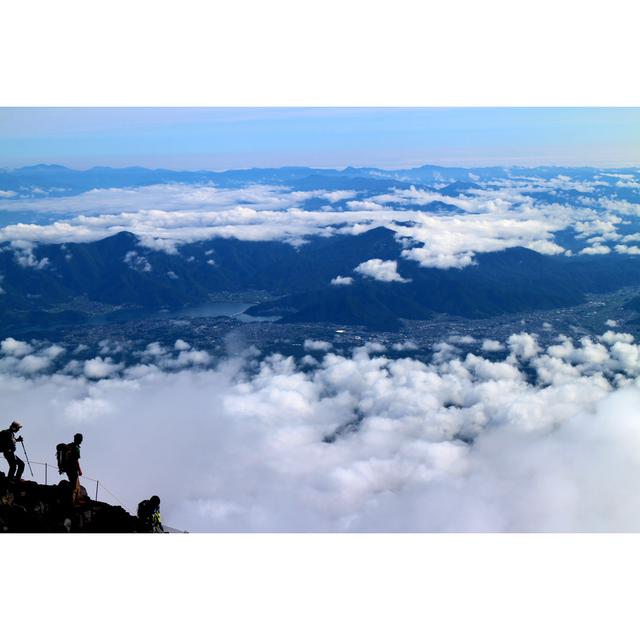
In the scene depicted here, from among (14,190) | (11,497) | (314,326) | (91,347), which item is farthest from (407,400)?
(14,190)

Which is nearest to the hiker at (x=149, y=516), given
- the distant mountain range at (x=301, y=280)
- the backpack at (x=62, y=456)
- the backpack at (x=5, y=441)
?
the backpack at (x=62, y=456)

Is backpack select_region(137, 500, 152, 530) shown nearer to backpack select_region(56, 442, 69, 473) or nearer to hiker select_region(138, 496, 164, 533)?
hiker select_region(138, 496, 164, 533)

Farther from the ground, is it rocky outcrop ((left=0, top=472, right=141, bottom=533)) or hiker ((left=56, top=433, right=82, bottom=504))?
hiker ((left=56, top=433, right=82, bottom=504))

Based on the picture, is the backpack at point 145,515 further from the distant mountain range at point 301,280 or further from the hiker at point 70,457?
the distant mountain range at point 301,280

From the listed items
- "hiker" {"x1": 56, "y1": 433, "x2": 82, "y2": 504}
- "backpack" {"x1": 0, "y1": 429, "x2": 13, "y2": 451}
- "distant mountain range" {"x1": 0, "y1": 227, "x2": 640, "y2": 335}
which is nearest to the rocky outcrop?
"hiker" {"x1": 56, "y1": 433, "x2": 82, "y2": 504}

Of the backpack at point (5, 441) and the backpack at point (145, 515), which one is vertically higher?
the backpack at point (5, 441)
